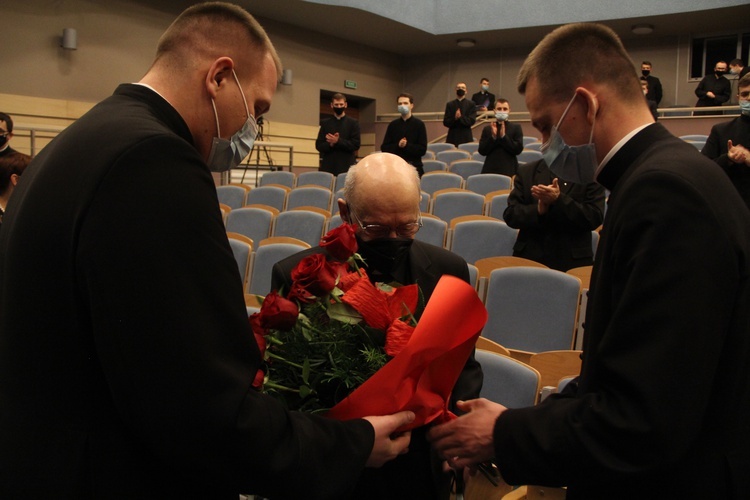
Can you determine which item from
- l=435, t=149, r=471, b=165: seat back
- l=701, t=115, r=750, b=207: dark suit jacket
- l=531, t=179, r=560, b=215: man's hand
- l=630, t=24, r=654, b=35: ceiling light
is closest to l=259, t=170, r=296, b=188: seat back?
l=435, t=149, r=471, b=165: seat back

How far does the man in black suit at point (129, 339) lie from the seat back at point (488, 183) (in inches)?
240

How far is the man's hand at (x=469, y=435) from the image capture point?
138cm

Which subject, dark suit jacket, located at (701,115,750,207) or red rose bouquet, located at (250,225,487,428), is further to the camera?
dark suit jacket, located at (701,115,750,207)

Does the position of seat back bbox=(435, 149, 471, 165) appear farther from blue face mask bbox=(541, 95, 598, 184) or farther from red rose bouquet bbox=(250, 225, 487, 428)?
red rose bouquet bbox=(250, 225, 487, 428)

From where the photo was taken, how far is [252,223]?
558 cm

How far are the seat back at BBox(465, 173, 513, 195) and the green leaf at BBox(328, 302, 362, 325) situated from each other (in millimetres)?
5786

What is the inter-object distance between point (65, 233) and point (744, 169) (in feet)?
14.2

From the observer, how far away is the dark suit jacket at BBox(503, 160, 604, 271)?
12.6ft

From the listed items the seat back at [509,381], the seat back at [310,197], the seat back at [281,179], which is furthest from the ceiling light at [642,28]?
the seat back at [509,381]

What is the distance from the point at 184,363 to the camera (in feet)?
3.06

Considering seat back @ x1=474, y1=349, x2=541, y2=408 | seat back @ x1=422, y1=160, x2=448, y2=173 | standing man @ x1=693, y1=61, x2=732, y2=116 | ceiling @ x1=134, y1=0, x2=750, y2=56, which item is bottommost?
seat back @ x1=474, y1=349, x2=541, y2=408

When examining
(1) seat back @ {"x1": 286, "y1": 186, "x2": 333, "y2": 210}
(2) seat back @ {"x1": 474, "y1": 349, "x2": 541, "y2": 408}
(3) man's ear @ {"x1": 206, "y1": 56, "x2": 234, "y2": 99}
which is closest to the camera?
(3) man's ear @ {"x1": 206, "y1": 56, "x2": 234, "y2": 99}

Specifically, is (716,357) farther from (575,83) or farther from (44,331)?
(44,331)

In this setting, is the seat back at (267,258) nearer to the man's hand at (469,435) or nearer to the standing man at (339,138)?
the man's hand at (469,435)
